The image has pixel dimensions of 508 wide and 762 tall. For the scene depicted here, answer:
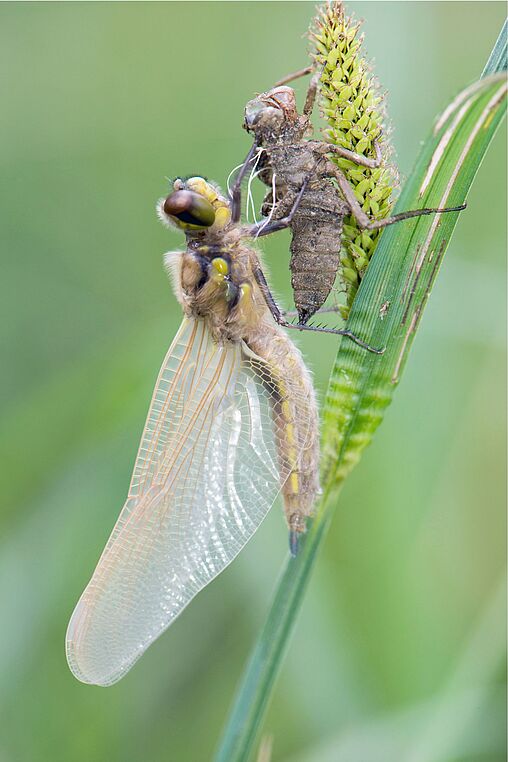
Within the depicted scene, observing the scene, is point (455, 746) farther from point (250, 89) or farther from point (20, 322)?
point (250, 89)

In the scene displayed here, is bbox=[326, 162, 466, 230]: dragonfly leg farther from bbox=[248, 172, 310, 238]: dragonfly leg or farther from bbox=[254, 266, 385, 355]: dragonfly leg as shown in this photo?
bbox=[254, 266, 385, 355]: dragonfly leg

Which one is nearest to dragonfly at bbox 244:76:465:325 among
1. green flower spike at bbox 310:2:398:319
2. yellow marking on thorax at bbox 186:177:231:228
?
green flower spike at bbox 310:2:398:319

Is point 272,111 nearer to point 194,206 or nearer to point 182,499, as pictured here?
point 194,206

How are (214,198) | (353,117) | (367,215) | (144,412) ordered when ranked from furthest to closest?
(144,412) → (214,198) → (367,215) → (353,117)

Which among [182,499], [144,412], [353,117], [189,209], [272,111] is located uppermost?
[272,111]

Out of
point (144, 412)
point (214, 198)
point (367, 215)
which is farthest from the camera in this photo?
point (144, 412)

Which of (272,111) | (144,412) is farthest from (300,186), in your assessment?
(144,412)

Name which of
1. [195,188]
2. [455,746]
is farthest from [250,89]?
→ [455,746]

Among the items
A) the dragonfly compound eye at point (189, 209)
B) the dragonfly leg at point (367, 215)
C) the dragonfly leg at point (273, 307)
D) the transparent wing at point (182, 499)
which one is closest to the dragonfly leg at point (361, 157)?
the dragonfly leg at point (367, 215)
